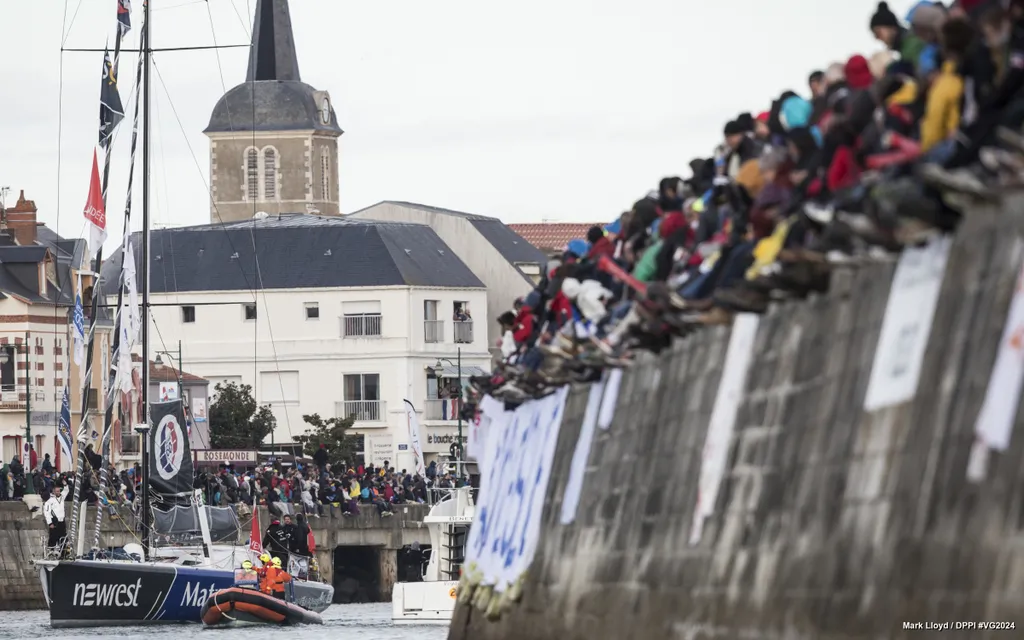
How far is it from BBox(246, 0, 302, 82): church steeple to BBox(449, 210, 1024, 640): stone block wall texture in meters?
139

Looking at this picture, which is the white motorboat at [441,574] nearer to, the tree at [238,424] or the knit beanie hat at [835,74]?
the knit beanie hat at [835,74]

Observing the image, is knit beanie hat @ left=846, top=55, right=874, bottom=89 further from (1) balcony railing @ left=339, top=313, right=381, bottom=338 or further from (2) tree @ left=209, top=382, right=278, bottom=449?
(1) balcony railing @ left=339, top=313, right=381, bottom=338

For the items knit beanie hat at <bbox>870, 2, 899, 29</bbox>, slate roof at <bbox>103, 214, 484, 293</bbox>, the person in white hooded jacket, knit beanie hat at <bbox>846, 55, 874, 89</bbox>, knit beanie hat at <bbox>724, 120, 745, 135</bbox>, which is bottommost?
the person in white hooded jacket

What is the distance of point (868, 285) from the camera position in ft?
47.9

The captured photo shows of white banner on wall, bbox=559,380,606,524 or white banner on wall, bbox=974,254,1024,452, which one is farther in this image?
white banner on wall, bbox=559,380,606,524

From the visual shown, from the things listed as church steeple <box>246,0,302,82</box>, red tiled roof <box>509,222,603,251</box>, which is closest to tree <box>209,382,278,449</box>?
red tiled roof <box>509,222,603,251</box>

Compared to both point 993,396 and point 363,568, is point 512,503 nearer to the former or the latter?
point 993,396

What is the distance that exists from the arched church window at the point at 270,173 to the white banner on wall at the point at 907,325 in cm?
13655

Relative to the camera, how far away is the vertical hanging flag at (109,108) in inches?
2122

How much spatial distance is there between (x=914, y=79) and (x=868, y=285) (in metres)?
1.28

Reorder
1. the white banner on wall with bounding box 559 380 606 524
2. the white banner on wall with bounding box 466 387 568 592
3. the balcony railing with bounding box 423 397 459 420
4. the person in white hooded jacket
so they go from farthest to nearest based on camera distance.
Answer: the balcony railing with bounding box 423 397 459 420
the person in white hooded jacket
the white banner on wall with bounding box 466 387 568 592
the white banner on wall with bounding box 559 380 606 524

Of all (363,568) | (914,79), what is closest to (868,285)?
(914,79)

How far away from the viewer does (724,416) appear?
57.7 feet

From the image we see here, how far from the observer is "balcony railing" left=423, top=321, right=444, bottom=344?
113 m
